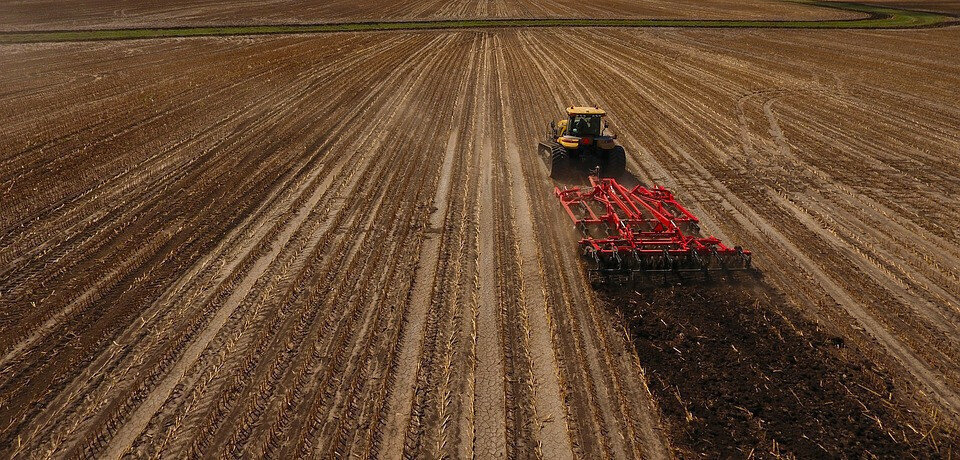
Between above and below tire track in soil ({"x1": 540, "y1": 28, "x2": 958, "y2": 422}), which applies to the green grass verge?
above

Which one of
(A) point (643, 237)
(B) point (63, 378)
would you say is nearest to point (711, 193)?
(A) point (643, 237)

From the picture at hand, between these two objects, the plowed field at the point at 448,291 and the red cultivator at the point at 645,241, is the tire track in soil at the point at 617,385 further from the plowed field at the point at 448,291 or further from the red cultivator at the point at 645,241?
the red cultivator at the point at 645,241

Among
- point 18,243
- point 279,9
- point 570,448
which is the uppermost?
point 279,9

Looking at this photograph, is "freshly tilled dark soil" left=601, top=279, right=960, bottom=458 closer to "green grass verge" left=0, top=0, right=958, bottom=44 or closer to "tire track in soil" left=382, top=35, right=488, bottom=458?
"tire track in soil" left=382, top=35, right=488, bottom=458

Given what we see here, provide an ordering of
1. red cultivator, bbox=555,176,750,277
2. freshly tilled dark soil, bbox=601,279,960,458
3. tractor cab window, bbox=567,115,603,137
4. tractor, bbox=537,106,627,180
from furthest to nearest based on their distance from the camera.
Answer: tractor cab window, bbox=567,115,603,137, tractor, bbox=537,106,627,180, red cultivator, bbox=555,176,750,277, freshly tilled dark soil, bbox=601,279,960,458

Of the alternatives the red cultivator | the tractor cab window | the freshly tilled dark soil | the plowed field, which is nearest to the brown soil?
the plowed field

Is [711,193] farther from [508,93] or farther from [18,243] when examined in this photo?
[18,243]
